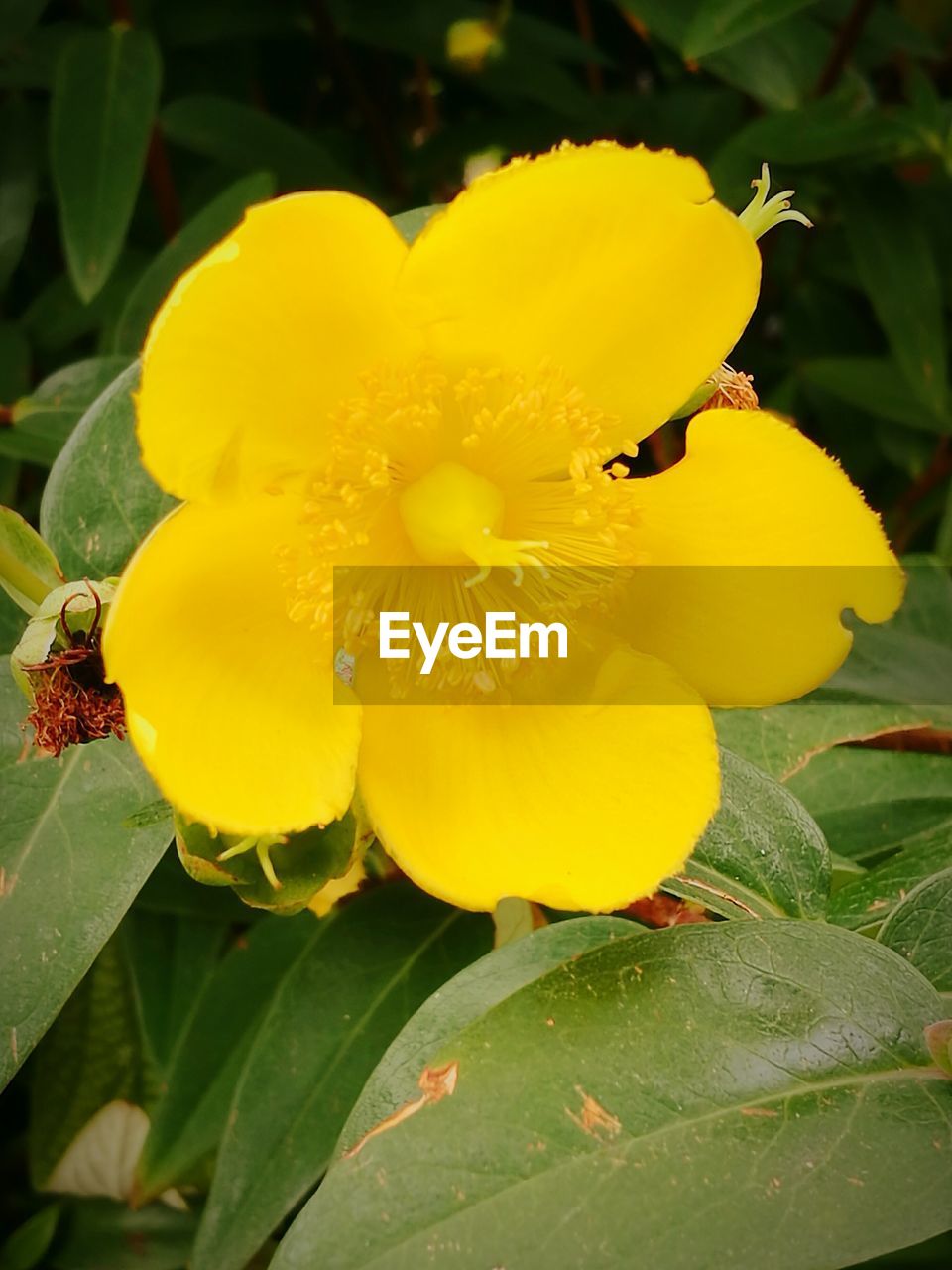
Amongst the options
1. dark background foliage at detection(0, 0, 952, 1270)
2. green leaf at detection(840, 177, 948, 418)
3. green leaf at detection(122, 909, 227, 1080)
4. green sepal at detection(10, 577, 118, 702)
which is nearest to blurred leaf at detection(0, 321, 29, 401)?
dark background foliage at detection(0, 0, 952, 1270)

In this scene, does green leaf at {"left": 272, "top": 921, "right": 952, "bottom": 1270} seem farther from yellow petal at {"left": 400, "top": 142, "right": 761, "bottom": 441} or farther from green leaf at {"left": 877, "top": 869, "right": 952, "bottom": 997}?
yellow petal at {"left": 400, "top": 142, "right": 761, "bottom": 441}

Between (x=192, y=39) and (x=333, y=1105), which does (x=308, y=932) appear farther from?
(x=192, y=39)

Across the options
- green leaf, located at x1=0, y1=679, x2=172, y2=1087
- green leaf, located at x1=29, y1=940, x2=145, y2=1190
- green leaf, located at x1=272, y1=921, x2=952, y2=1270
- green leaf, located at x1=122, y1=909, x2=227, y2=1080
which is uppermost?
green leaf, located at x1=0, y1=679, x2=172, y2=1087

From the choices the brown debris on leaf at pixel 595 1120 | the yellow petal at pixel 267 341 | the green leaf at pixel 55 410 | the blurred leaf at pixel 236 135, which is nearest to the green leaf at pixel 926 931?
the brown debris on leaf at pixel 595 1120

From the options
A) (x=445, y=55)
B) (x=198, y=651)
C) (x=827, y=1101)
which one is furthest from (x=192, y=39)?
(x=827, y=1101)

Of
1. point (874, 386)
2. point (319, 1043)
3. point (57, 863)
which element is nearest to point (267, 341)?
point (57, 863)

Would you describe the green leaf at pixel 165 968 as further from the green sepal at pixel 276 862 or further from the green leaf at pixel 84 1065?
the green sepal at pixel 276 862

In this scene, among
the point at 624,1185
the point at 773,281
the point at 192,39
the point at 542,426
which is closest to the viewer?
the point at 624,1185

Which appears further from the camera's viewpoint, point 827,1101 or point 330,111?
point 330,111
